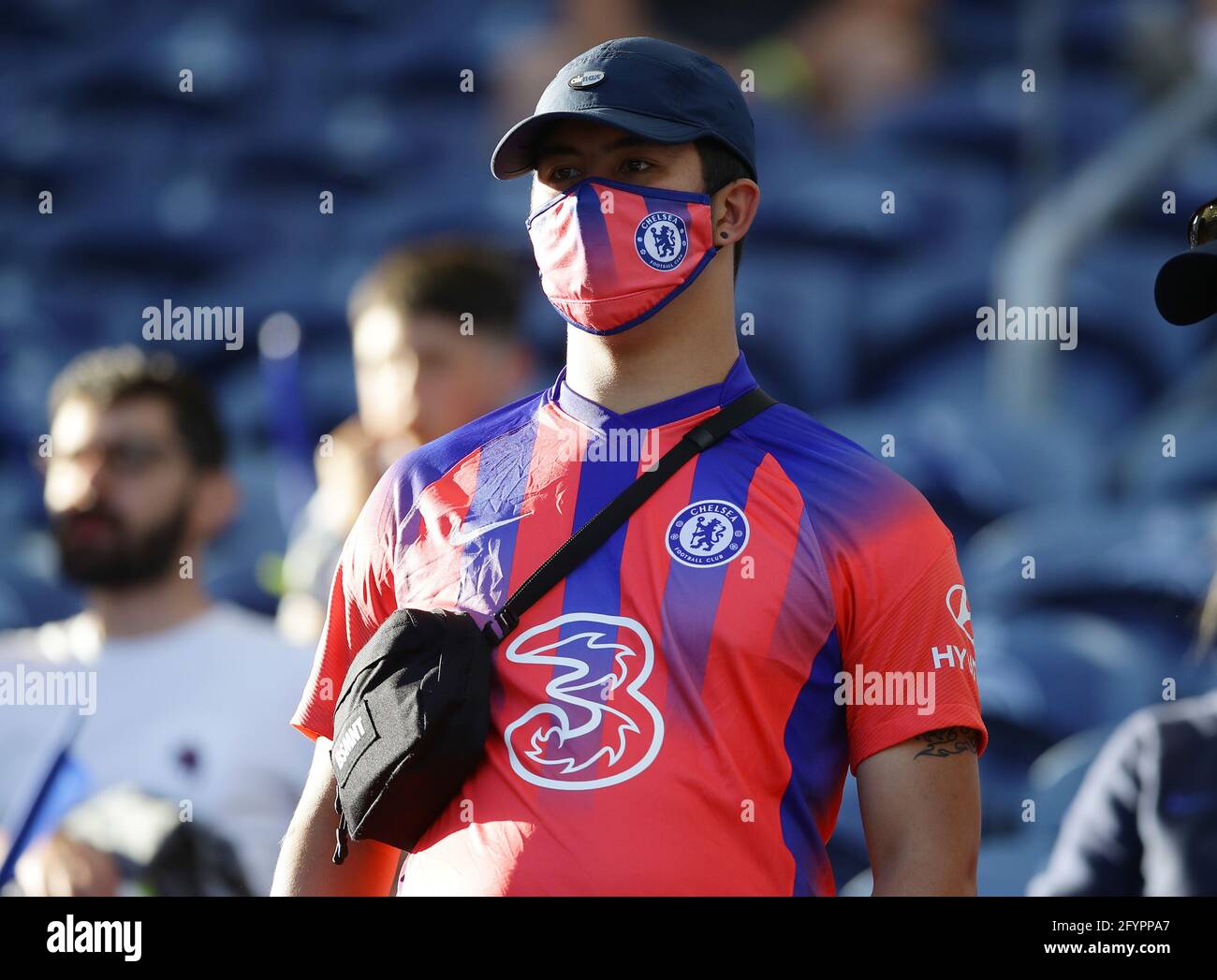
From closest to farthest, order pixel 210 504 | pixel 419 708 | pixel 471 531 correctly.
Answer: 1. pixel 419 708
2. pixel 471 531
3. pixel 210 504

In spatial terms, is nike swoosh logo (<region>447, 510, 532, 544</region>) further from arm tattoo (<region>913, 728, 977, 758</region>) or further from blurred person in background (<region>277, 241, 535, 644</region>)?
blurred person in background (<region>277, 241, 535, 644</region>)

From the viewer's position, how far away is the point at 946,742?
1.98m

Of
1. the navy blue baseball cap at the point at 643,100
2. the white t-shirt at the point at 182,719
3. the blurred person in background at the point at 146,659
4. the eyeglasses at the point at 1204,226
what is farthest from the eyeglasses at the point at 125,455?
the eyeglasses at the point at 1204,226

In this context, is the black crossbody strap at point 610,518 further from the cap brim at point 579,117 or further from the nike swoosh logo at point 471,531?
the cap brim at point 579,117

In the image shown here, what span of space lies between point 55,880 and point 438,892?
1.70 meters

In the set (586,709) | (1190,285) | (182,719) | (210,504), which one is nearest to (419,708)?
(586,709)

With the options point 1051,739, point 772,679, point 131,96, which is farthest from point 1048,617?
point 131,96

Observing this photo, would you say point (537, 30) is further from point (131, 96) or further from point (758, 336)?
point (131, 96)

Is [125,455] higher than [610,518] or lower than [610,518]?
higher

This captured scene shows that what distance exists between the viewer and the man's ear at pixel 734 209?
2.18 m

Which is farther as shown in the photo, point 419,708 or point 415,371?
point 415,371

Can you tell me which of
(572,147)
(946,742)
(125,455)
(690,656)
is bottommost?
(946,742)

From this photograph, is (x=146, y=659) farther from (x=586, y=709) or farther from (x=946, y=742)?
(x=946, y=742)

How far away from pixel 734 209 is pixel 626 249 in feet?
0.54
